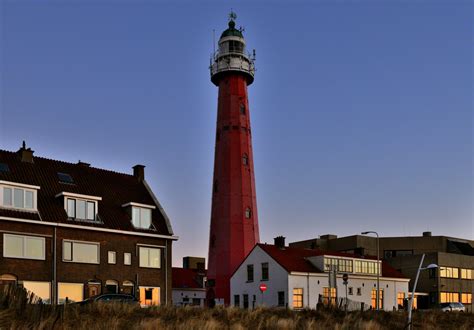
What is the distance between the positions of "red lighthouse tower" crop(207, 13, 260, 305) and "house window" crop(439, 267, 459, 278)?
95.3ft

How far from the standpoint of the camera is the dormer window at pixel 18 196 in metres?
39.5

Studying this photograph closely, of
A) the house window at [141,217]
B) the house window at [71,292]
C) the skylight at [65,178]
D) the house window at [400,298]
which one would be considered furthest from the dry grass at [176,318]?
the house window at [400,298]

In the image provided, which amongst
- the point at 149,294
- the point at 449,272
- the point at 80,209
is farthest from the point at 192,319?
the point at 449,272

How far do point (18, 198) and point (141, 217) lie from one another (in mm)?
9712

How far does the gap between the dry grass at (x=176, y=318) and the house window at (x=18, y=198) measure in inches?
679


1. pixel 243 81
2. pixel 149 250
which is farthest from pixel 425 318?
pixel 243 81

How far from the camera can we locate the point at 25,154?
44219 mm

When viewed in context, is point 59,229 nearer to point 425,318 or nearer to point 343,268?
point 425,318

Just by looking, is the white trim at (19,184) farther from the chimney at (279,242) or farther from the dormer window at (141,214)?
the chimney at (279,242)

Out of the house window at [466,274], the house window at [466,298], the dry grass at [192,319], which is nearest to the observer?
the dry grass at [192,319]

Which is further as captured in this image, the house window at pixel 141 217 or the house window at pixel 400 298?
the house window at pixel 400 298

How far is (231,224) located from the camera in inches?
2420

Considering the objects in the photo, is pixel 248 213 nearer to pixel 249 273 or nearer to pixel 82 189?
pixel 249 273

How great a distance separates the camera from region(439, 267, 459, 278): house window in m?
79.4
